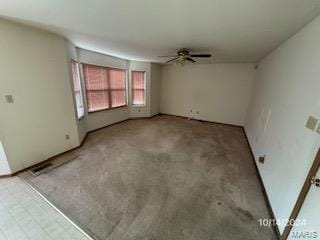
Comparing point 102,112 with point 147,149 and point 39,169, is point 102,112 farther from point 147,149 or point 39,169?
point 39,169

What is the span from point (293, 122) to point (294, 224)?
1.10m

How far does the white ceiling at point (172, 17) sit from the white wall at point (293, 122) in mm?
301

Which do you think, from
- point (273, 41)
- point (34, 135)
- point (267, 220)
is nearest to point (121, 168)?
point (34, 135)

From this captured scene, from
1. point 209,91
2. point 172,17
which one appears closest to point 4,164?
point 172,17

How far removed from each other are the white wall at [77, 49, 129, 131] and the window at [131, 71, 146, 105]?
53 cm

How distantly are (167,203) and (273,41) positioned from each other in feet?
10.6

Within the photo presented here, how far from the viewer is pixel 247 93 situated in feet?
16.9

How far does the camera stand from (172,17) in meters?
1.70

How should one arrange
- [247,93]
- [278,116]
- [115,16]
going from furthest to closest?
[247,93], [278,116], [115,16]

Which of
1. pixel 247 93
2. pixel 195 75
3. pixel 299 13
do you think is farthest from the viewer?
pixel 195 75

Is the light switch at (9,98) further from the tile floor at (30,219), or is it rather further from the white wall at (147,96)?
the white wall at (147,96)

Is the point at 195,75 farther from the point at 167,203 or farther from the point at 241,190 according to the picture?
the point at 167,203

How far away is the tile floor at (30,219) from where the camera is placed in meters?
1.51

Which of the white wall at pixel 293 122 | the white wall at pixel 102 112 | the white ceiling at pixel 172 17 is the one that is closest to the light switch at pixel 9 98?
the white ceiling at pixel 172 17
